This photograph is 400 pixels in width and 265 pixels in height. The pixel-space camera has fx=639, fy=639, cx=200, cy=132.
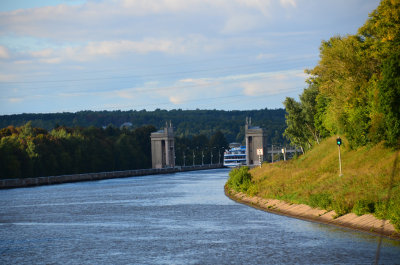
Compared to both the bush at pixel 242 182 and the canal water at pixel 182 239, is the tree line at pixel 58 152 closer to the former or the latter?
the bush at pixel 242 182

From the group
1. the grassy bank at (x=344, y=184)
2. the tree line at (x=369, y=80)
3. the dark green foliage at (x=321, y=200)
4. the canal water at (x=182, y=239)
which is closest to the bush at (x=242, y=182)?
the grassy bank at (x=344, y=184)

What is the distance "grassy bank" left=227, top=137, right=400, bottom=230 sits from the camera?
1353 inches

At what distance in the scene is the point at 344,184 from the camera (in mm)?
41688

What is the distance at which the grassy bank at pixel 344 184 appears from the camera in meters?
34.4

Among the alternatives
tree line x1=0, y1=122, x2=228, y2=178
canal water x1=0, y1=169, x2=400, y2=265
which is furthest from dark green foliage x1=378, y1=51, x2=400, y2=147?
tree line x1=0, y1=122, x2=228, y2=178

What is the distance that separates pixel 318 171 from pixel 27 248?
28.6 m

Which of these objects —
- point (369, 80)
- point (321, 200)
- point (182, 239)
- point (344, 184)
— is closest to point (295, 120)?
point (369, 80)

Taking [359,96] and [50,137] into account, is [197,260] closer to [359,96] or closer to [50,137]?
[359,96]

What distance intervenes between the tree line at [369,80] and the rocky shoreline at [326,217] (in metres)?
10.2

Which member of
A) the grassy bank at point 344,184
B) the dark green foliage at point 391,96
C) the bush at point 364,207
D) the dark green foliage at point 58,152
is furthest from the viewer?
the dark green foliage at point 58,152

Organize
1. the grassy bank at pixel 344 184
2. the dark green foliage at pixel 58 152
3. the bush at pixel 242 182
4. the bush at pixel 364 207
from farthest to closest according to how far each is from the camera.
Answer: the dark green foliage at pixel 58 152 < the bush at pixel 242 182 < the grassy bank at pixel 344 184 < the bush at pixel 364 207

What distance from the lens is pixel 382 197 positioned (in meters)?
34.5

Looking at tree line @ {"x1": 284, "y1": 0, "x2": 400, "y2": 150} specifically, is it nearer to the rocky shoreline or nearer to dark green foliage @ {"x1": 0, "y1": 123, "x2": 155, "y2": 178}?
the rocky shoreline

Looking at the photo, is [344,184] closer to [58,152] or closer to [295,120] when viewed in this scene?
[295,120]
